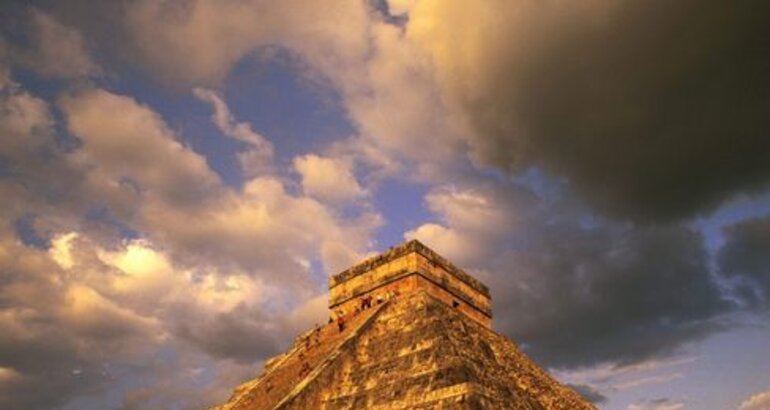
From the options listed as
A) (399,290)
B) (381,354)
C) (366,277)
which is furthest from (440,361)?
(366,277)

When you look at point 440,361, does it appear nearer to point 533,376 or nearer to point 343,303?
point 533,376

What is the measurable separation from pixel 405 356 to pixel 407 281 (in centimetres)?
515

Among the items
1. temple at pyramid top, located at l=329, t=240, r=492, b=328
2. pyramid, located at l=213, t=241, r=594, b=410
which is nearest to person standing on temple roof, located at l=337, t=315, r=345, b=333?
pyramid, located at l=213, t=241, r=594, b=410

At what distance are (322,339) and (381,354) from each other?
4578 millimetres

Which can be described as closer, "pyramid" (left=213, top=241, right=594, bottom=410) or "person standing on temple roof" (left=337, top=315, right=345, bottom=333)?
"pyramid" (left=213, top=241, right=594, bottom=410)

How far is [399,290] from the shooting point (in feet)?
61.9

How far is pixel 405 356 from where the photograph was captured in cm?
1379

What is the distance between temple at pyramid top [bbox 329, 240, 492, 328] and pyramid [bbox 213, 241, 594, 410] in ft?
0.11

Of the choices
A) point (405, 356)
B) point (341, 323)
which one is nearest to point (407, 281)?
point (341, 323)

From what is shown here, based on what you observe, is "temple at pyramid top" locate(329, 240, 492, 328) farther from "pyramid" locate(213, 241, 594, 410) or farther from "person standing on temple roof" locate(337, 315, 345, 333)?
"person standing on temple roof" locate(337, 315, 345, 333)

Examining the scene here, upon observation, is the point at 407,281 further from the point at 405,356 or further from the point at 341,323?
the point at 405,356

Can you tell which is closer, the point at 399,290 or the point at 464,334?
the point at 464,334

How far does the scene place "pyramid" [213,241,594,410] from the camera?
12.5m

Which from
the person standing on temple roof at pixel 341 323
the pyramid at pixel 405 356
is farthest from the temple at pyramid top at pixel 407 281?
the person standing on temple roof at pixel 341 323
